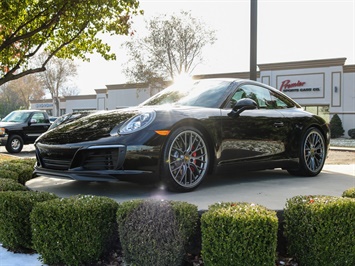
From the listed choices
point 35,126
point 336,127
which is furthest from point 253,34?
point 336,127

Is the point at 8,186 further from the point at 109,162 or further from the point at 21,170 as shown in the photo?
the point at 21,170

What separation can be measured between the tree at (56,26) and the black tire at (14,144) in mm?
3385

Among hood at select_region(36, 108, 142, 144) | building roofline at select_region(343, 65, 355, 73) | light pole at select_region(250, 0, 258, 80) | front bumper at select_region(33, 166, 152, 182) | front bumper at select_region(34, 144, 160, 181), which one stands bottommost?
front bumper at select_region(33, 166, 152, 182)

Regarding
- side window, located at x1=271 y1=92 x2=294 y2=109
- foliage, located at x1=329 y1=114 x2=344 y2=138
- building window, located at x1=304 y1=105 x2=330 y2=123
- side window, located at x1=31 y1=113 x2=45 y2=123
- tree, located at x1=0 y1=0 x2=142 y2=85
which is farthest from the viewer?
building window, located at x1=304 y1=105 x2=330 y2=123

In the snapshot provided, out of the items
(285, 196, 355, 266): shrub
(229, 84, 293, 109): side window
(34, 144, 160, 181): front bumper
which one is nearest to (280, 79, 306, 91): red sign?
(229, 84, 293, 109): side window

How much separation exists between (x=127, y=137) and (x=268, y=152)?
6.50ft

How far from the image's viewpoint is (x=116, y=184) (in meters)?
5.00

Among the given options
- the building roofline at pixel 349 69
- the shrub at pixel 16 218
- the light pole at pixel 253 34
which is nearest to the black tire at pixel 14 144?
the light pole at pixel 253 34

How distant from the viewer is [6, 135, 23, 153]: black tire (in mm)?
15500

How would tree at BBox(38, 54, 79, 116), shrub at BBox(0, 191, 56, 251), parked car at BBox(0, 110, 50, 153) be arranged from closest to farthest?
shrub at BBox(0, 191, 56, 251)
parked car at BBox(0, 110, 50, 153)
tree at BBox(38, 54, 79, 116)

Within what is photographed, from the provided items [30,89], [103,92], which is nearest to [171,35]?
[103,92]

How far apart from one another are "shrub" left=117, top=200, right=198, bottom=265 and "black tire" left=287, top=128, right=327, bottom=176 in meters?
2.94

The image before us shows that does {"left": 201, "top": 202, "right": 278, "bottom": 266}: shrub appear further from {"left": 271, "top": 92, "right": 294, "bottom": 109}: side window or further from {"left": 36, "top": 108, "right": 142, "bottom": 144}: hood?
{"left": 271, "top": 92, "right": 294, "bottom": 109}: side window

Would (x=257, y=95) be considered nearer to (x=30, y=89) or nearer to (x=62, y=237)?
(x=62, y=237)
